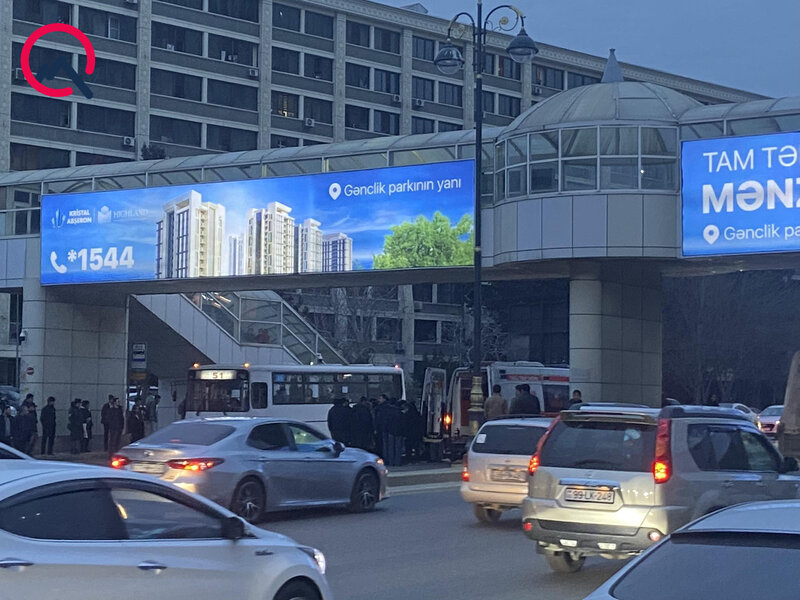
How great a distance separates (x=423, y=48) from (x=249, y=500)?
74.7m

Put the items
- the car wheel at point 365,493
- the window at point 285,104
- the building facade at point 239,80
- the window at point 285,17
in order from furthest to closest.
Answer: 1. the window at point 285,104
2. the window at point 285,17
3. the building facade at point 239,80
4. the car wheel at point 365,493

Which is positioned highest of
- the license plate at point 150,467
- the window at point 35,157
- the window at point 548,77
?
the window at point 548,77

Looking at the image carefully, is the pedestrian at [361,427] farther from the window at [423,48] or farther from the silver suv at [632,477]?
the window at [423,48]

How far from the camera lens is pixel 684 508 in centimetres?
1117

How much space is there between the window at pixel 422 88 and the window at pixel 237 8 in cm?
1294

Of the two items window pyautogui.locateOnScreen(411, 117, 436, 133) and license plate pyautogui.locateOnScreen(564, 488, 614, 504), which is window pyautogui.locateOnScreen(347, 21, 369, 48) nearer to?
window pyautogui.locateOnScreen(411, 117, 436, 133)

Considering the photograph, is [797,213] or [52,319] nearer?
[797,213]

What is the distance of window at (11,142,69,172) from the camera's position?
230 feet

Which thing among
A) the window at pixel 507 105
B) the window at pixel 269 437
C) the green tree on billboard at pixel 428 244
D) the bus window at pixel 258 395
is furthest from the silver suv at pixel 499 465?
the window at pixel 507 105

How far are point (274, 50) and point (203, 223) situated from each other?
49.9 metres

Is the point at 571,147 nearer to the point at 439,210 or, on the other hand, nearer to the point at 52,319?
the point at 439,210

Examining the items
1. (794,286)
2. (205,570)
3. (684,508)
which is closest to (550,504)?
(684,508)

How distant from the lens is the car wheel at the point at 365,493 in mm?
17734

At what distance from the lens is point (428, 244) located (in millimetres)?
30000
